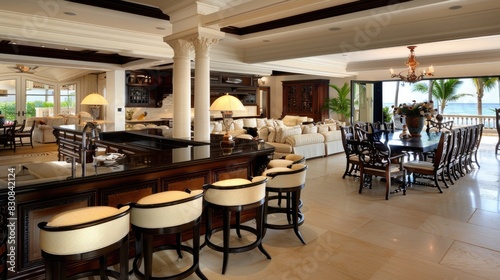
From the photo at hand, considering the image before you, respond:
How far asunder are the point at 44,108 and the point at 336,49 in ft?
44.2

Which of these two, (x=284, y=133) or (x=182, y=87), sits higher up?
(x=182, y=87)

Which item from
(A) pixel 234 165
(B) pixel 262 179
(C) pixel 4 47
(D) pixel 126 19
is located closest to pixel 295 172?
(B) pixel 262 179

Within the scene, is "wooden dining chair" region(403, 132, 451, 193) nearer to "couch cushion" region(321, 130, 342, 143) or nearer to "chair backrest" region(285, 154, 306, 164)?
"chair backrest" region(285, 154, 306, 164)

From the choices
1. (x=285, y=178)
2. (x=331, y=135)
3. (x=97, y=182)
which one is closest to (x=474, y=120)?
(x=331, y=135)

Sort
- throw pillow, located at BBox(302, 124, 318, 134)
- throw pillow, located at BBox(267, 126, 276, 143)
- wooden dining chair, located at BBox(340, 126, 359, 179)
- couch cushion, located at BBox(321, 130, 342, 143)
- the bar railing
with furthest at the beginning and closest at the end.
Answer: the bar railing
couch cushion, located at BBox(321, 130, 342, 143)
throw pillow, located at BBox(302, 124, 318, 134)
throw pillow, located at BBox(267, 126, 276, 143)
wooden dining chair, located at BBox(340, 126, 359, 179)

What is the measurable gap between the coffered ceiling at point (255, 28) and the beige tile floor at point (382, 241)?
2.54 metres

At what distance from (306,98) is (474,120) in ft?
24.2

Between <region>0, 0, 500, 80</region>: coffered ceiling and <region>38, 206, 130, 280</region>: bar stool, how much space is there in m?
2.72

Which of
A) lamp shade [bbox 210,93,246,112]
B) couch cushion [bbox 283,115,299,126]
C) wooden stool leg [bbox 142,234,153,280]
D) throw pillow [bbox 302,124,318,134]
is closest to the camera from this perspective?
wooden stool leg [bbox 142,234,153,280]

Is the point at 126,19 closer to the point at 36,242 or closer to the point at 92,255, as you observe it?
the point at 36,242

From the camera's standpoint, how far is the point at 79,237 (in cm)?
187

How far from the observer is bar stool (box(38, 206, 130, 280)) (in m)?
1.85

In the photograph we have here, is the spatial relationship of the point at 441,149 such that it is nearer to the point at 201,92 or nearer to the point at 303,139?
the point at 303,139

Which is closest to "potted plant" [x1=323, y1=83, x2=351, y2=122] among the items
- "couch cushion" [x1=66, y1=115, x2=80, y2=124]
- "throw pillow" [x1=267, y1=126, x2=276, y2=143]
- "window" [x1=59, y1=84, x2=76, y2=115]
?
"throw pillow" [x1=267, y1=126, x2=276, y2=143]
